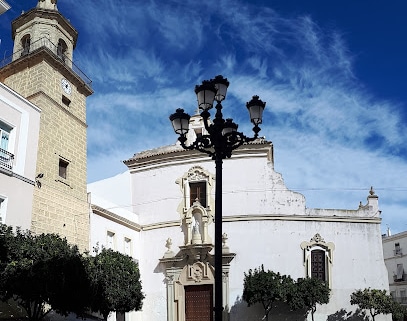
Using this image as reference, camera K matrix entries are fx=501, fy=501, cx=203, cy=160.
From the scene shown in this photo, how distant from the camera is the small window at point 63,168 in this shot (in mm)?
18312

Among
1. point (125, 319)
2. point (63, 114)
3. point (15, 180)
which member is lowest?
point (125, 319)

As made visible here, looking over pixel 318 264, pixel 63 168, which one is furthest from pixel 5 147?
pixel 318 264

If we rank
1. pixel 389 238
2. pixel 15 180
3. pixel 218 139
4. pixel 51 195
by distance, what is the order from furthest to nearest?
1. pixel 389 238
2. pixel 51 195
3. pixel 15 180
4. pixel 218 139

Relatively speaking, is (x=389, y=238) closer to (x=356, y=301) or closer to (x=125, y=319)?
(x=356, y=301)

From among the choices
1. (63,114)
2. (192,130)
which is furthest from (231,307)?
(63,114)

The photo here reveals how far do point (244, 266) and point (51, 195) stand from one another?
8419mm

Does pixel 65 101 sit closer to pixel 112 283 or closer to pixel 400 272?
pixel 112 283

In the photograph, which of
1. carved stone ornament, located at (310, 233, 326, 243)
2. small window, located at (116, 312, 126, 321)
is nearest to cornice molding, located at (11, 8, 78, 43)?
small window, located at (116, 312, 126, 321)

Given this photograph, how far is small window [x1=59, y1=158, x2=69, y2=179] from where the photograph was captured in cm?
1831

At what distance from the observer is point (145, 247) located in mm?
22297

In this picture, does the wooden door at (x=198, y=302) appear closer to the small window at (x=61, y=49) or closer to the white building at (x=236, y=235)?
the white building at (x=236, y=235)

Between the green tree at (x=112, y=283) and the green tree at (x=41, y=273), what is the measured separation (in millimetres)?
764

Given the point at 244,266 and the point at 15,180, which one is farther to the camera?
the point at 244,266

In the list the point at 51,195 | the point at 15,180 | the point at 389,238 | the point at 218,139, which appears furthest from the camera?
the point at 389,238
